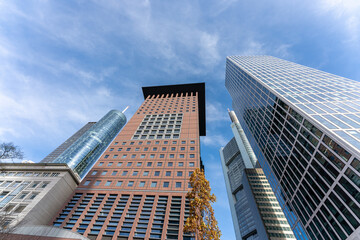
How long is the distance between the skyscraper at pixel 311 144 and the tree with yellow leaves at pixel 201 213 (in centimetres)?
2398

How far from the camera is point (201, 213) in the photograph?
51.1ft

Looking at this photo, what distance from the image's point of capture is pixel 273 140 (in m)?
48.3

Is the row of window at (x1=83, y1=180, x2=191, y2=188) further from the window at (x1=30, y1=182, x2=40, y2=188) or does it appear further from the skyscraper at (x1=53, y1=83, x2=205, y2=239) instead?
the window at (x1=30, y1=182, x2=40, y2=188)

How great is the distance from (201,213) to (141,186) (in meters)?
20.0

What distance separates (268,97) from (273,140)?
43.5 ft

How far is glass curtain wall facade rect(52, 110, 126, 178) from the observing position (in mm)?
110081

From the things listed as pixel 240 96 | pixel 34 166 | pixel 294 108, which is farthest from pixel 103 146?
pixel 294 108

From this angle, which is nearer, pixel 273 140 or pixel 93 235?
pixel 93 235

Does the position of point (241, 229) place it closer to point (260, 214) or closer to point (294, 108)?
point (260, 214)

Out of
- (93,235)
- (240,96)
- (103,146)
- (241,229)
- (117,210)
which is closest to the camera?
(93,235)

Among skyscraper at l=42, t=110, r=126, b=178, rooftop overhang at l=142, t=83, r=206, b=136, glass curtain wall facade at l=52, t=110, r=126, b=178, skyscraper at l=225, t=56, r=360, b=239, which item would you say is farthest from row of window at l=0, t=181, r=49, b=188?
skyscraper at l=42, t=110, r=126, b=178

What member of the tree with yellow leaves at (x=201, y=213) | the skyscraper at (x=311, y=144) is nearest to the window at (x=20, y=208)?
the tree with yellow leaves at (x=201, y=213)

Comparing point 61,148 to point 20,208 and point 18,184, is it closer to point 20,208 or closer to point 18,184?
point 18,184

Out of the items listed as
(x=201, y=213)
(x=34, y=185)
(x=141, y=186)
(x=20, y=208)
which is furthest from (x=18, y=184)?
(x=201, y=213)
